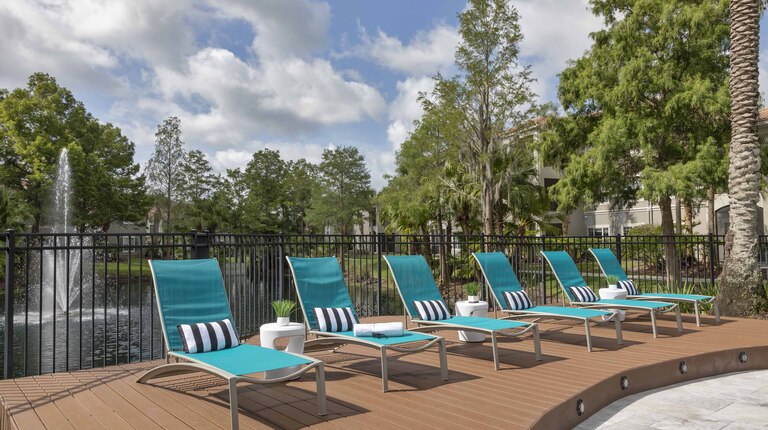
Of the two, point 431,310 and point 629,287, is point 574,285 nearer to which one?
point 629,287

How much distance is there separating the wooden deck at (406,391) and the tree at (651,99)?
13957mm

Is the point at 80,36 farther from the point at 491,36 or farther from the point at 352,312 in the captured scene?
the point at 352,312

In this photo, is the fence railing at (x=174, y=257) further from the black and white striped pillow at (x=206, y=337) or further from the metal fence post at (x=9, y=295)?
the black and white striped pillow at (x=206, y=337)

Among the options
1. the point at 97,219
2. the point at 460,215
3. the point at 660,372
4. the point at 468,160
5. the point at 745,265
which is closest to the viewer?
the point at 660,372

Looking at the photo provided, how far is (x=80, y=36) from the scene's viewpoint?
1664cm

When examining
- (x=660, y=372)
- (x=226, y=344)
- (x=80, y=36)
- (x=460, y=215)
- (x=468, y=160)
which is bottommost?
(x=660, y=372)

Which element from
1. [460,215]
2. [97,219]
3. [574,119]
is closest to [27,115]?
[97,219]

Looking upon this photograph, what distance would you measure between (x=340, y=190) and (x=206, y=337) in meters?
46.2

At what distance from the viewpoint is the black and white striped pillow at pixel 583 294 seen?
8.36 meters

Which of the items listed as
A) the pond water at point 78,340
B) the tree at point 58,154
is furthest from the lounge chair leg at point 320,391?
the tree at point 58,154

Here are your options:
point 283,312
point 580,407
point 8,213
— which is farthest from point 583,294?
point 8,213

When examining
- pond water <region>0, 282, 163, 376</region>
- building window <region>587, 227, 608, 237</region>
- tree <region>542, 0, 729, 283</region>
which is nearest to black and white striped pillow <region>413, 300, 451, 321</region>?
pond water <region>0, 282, 163, 376</region>

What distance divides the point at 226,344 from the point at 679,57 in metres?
21.2

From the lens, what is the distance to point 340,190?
50.8 meters
